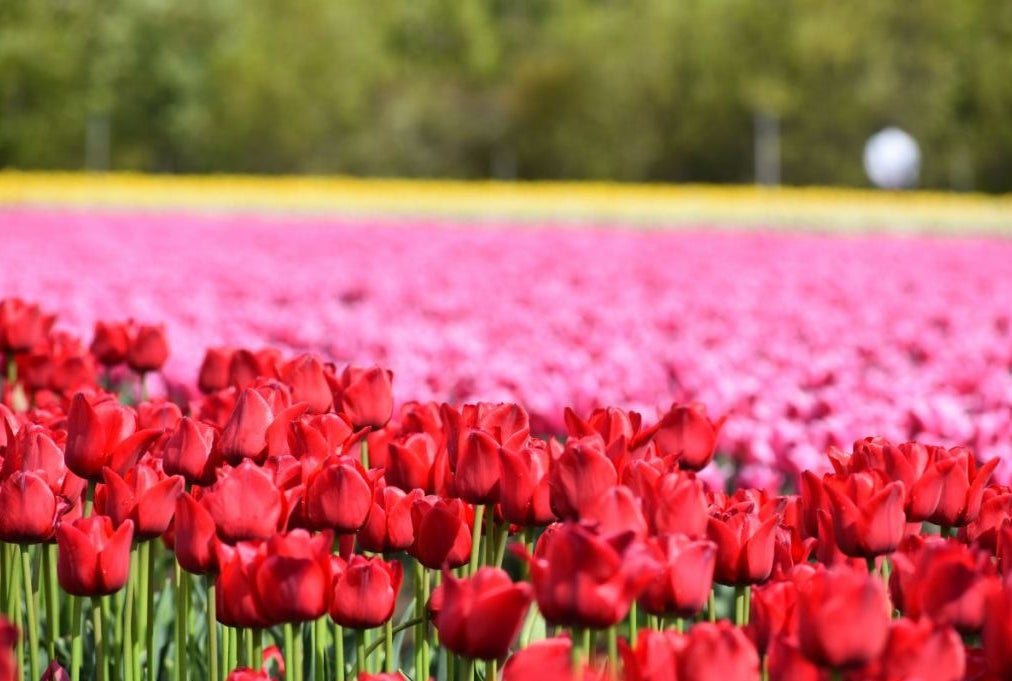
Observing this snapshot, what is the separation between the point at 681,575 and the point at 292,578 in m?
0.36

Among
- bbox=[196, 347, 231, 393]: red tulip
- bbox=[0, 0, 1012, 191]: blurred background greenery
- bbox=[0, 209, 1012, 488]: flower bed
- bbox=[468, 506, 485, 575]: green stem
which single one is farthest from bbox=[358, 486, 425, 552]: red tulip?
bbox=[0, 0, 1012, 191]: blurred background greenery

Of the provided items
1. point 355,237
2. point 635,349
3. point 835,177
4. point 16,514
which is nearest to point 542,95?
point 835,177

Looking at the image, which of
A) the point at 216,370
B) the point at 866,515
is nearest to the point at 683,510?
the point at 866,515

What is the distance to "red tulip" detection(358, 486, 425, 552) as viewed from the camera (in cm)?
171

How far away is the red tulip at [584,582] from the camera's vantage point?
1222 millimetres

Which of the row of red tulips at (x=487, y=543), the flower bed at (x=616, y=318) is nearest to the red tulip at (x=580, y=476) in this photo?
the row of red tulips at (x=487, y=543)

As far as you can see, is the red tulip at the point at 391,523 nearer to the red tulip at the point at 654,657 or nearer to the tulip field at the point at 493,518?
the tulip field at the point at 493,518

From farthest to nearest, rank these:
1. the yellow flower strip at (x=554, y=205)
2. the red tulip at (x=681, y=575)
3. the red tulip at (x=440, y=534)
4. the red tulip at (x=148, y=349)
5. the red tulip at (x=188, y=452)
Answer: the yellow flower strip at (x=554, y=205)
the red tulip at (x=148, y=349)
the red tulip at (x=188, y=452)
the red tulip at (x=440, y=534)
the red tulip at (x=681, y=575)

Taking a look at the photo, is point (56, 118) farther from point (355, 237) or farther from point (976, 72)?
point (355, 237)

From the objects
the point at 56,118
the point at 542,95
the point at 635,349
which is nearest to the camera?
the point at 635,349

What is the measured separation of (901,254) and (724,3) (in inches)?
1357

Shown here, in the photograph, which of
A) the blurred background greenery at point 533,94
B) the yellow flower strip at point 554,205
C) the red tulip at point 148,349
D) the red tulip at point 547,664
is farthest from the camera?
the blurred background greenery at point 533,94

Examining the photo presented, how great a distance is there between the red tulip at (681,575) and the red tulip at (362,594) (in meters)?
0.26

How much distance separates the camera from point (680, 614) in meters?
1.42
